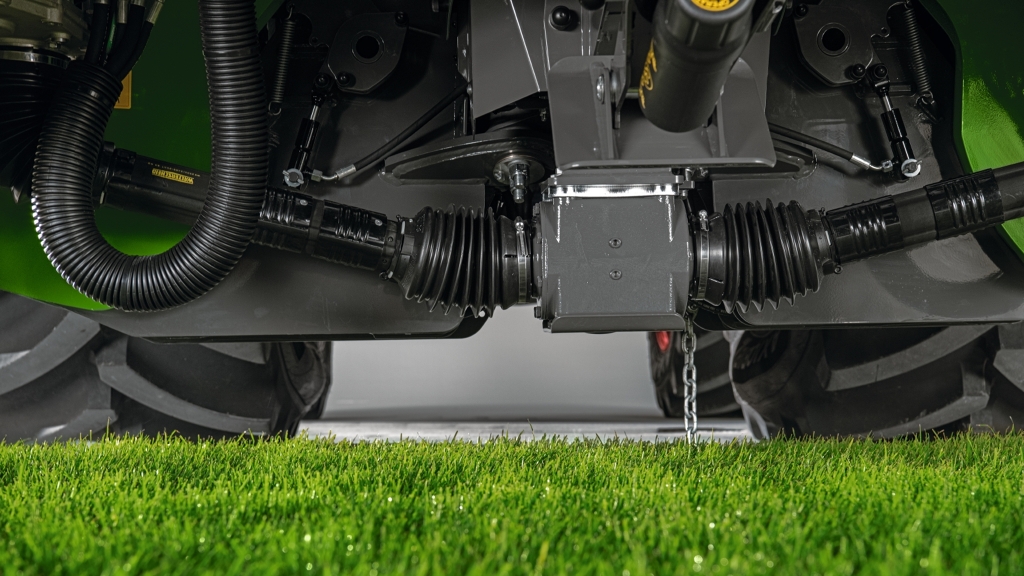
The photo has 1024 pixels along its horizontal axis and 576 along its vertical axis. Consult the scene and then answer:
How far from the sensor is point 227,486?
126cm

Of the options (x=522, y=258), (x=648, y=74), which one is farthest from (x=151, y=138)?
(x=648, y=74)

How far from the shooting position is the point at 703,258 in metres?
1.53

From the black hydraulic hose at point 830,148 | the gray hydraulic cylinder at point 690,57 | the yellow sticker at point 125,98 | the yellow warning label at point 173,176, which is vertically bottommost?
the yellow warning label at point 173,176

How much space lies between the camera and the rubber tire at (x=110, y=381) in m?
2.09

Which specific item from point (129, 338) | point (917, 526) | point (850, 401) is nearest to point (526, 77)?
point (917, 526)

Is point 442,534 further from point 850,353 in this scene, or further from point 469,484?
point 850,353

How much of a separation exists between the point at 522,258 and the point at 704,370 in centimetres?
200

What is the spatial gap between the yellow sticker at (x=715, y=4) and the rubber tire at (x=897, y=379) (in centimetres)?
131

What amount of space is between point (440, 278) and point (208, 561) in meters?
0.78

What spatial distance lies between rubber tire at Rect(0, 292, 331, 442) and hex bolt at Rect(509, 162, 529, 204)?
948mm

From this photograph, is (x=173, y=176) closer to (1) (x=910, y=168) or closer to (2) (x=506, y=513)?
(2) (x=506, y=513)

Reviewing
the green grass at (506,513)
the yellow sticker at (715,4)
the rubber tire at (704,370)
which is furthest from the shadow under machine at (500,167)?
the rubber tire at (704,370)

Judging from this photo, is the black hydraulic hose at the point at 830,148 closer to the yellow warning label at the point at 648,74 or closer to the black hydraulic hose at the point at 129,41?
the yellow warning label at the point at 648,74

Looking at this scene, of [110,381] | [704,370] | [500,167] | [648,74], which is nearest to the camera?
[648,74]
